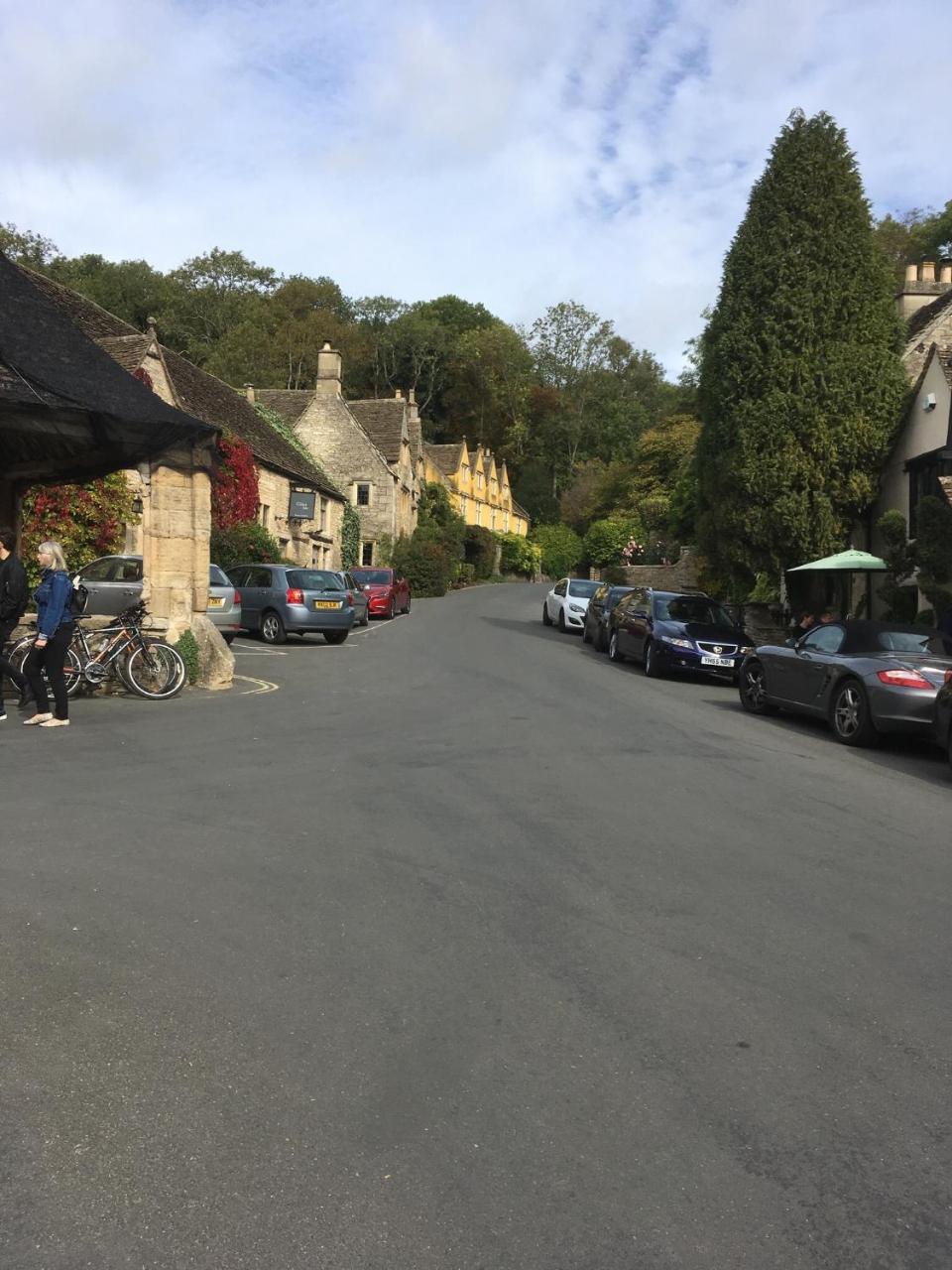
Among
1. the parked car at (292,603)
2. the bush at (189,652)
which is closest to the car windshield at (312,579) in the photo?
the parked car at (292,603)

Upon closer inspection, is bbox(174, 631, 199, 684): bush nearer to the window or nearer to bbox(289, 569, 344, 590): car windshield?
the window

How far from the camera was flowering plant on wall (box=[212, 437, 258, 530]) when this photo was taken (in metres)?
31.9

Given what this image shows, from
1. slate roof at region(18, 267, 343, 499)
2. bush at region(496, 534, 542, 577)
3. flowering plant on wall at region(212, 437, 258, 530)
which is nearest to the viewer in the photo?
slate roof at region(18, 267, 343, 499)

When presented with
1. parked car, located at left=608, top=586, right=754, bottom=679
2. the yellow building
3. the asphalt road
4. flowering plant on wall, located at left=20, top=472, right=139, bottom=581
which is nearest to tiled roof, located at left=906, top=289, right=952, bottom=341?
parked car, located at left=608, top=586, right=754, bottom=679

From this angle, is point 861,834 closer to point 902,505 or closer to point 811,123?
point 902,505

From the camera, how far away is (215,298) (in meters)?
67.2

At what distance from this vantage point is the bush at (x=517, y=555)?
77.2 m

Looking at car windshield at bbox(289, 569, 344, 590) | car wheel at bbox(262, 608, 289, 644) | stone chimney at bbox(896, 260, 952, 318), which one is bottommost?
car wheel at bbox(262, 608, 289, 644)

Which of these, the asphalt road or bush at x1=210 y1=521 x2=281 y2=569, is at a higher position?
bush at x1=210 y1=521 x2=281 y2=569

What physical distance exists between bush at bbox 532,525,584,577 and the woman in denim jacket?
68642 mm

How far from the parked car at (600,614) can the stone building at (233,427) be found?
31.2ft

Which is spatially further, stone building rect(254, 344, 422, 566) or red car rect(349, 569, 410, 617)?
stone building rect(254, 344, 422, 566)

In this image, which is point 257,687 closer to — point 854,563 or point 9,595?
point 9,595

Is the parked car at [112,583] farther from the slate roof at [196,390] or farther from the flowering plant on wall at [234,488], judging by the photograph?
the flowering plant on wall at [234,488]
